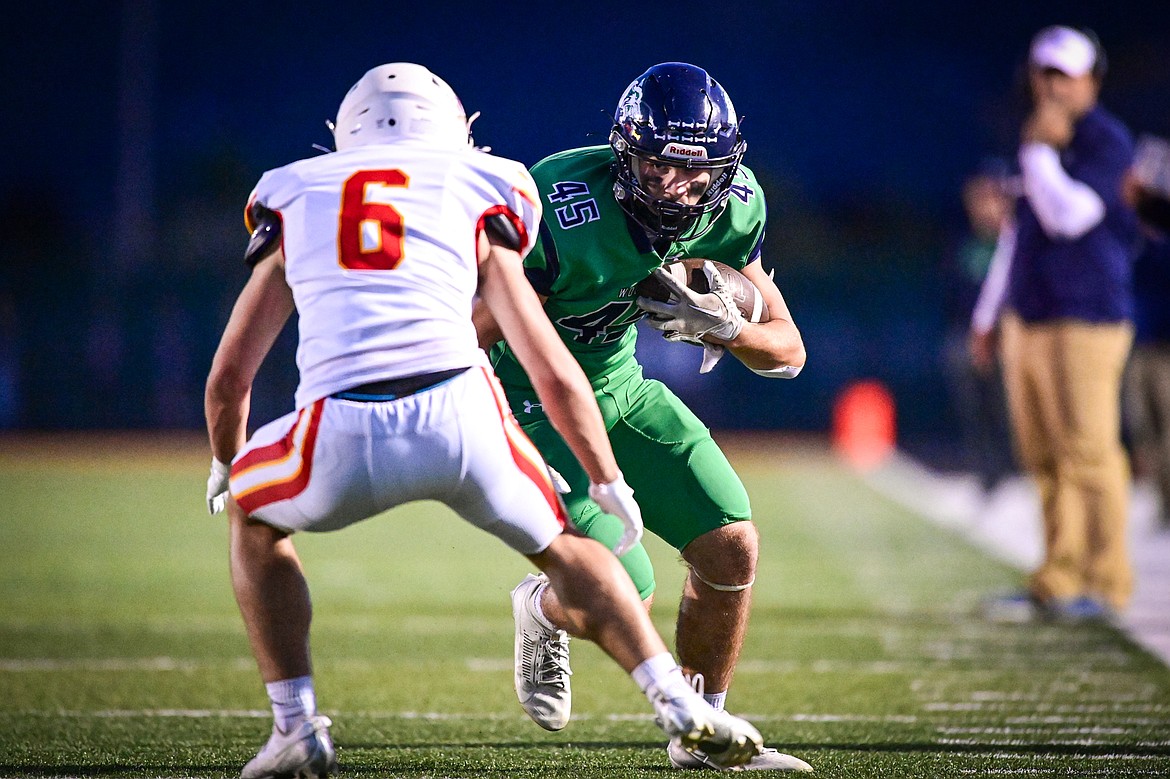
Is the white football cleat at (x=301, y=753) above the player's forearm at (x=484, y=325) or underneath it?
underneath

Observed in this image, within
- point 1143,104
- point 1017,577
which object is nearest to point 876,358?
point 1143,104

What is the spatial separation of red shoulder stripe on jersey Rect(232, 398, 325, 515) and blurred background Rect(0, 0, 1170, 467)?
5.28 metres

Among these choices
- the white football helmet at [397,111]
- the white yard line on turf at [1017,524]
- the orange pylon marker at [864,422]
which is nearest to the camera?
the white football helmet at [397,111]

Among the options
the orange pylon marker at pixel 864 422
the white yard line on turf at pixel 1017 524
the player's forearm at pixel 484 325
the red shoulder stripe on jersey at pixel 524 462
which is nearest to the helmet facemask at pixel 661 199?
the player's forearm at pixel 484 325

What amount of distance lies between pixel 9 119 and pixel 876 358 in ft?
73.5

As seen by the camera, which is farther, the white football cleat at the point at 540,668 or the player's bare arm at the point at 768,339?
the white football cleat at the point at 540,668

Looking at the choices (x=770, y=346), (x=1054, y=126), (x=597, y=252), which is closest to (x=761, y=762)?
(x=770, y=346)

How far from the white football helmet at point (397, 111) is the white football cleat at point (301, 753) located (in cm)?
114

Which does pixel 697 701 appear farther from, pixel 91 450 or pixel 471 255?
pixel 91 450

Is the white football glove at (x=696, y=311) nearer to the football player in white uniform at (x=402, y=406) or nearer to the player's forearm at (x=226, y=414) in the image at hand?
the football player in white uniform at (x=402, y=406)

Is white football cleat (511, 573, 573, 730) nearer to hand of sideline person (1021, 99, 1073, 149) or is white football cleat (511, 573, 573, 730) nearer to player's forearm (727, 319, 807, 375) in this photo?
player's forearm (727, 319, 807, 375)

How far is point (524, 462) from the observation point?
2893 millimetres

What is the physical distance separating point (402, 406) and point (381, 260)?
28 cm

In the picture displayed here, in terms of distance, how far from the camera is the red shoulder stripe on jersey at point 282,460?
2820 millimetres
